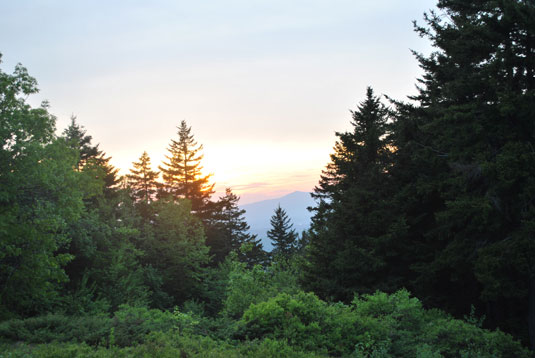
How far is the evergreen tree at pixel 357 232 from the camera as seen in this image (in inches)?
567

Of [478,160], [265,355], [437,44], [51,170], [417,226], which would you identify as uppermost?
[437,44]

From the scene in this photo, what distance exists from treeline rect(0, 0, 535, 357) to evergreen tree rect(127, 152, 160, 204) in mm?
29035

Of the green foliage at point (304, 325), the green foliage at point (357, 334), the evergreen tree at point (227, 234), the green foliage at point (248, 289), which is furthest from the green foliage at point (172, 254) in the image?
the green foliage at point (357, 334)

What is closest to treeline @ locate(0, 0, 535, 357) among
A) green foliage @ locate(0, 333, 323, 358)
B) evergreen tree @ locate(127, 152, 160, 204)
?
green foliage @ locate(0, 333, 323, 358)

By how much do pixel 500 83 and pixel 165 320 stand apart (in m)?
12.9

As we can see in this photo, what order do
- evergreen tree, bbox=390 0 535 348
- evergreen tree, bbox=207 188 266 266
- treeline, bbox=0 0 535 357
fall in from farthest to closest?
evergreen tree, bbox=207 188 266 266 < evergreen tree, bbox=390 0 535 348 < treeline, bbox=0 0 535 357

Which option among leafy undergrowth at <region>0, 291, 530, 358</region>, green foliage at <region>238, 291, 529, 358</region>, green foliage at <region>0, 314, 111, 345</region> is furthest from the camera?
green foliage at <region>238, 291, 529, 358</region>

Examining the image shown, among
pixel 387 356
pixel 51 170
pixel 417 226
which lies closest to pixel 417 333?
pixel 387 356

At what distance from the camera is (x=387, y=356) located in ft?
24.5

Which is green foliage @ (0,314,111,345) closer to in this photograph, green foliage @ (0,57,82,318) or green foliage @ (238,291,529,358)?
green foliage @ (238,291,529,358)

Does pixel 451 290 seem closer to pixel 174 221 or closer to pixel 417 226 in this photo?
pixel 417 226

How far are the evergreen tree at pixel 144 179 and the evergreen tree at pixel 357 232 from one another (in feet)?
125

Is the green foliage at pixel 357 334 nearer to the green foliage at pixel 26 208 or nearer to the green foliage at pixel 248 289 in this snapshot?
the green foliage at pixel 248 289

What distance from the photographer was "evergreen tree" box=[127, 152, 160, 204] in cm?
4994
